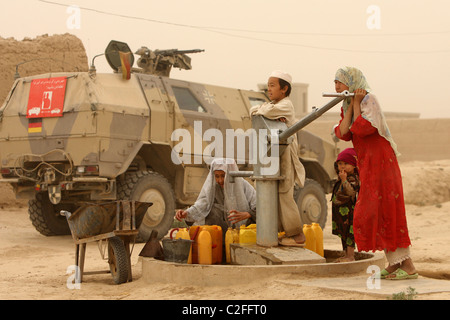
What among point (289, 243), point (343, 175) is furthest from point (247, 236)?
point (343, 175)

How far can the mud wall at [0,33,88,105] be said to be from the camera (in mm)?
14164

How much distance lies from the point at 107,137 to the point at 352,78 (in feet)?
18.6

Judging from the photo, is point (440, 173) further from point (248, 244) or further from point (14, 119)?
point (248, 244)

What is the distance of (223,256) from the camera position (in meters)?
6.30

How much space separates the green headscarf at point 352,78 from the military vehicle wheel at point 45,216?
7342mm

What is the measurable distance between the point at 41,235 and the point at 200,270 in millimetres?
7386

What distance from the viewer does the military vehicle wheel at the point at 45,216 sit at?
11.5 metres

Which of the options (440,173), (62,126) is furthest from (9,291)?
(440,173)

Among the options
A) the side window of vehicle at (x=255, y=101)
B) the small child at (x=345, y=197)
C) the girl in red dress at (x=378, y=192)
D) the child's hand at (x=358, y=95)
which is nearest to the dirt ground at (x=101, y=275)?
the girl in red dress at (x=378, y=192)

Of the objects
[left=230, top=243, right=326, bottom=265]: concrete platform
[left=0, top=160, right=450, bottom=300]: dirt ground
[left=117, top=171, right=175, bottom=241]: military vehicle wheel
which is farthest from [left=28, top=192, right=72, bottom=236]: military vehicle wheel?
[left=230, top=243, right=326, bottom=265]: concrete platform

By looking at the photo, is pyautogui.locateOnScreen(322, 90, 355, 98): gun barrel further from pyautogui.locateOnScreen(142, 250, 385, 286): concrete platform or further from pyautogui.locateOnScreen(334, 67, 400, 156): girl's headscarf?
pyautogui.locateOnScreen(142, 250, 385, 286): concrete platform

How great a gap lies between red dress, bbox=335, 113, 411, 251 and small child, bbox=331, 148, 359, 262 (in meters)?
1.16
